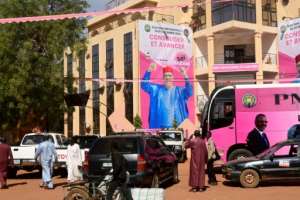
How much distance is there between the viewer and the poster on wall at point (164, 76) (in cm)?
4134

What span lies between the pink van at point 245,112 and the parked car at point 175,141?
7511 millimetres

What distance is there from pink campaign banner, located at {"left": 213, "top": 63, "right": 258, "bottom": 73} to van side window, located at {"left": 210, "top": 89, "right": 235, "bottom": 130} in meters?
17.9

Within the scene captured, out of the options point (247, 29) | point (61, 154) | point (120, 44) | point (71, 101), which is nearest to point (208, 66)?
point (247, 29)

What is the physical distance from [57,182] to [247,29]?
2323 cm

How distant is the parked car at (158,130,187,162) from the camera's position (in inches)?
1142

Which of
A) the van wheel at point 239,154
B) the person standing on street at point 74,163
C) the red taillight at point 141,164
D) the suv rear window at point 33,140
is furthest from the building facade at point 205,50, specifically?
the red taillight at point 141,164

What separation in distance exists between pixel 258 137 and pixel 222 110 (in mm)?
1733

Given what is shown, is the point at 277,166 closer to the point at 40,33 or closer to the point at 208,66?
the point at 40,33

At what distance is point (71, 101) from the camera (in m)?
35.3

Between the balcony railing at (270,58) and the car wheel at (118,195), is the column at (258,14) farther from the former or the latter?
the car wheel at (118,195)

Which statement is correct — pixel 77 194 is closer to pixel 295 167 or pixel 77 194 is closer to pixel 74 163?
pixel 74 163

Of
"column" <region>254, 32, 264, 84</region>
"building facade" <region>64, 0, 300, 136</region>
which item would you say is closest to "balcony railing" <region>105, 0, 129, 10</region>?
"building facade" <region>64, 0, 300, 136</region>

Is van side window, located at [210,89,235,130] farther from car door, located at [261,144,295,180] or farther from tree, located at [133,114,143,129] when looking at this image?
tree, located at [133,114,143,129]

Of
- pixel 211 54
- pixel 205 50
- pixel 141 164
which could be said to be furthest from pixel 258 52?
pixel 141 164
